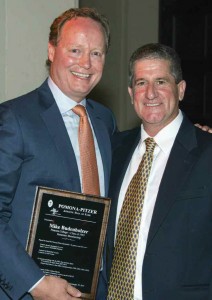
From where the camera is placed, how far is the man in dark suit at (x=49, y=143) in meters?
2.62

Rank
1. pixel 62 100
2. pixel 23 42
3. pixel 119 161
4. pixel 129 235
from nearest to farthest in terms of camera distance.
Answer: pixel 129 235, pixel 62 100, pixel 119 161, pixel 23 42

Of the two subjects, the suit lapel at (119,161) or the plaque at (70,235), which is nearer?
the plaque at (70,235)

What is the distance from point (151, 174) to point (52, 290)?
0.75m

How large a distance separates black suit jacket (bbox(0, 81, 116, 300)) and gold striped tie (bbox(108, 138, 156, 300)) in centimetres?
28

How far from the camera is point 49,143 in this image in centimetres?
279

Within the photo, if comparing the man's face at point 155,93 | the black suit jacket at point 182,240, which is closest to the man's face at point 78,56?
the man's face at point 155,93

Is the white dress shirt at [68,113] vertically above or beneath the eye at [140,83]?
beneath

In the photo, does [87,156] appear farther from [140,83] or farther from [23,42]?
[23,42]

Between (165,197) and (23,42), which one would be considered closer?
(165,197)

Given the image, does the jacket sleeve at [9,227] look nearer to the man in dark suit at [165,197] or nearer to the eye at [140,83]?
the man in dark suit at [165,197]

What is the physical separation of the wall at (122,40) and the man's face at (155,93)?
3.16 metres

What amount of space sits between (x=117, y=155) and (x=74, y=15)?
77cm

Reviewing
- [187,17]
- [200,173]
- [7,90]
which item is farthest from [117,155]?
[187,17]

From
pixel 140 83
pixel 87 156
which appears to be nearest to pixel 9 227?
pixel 87 156
